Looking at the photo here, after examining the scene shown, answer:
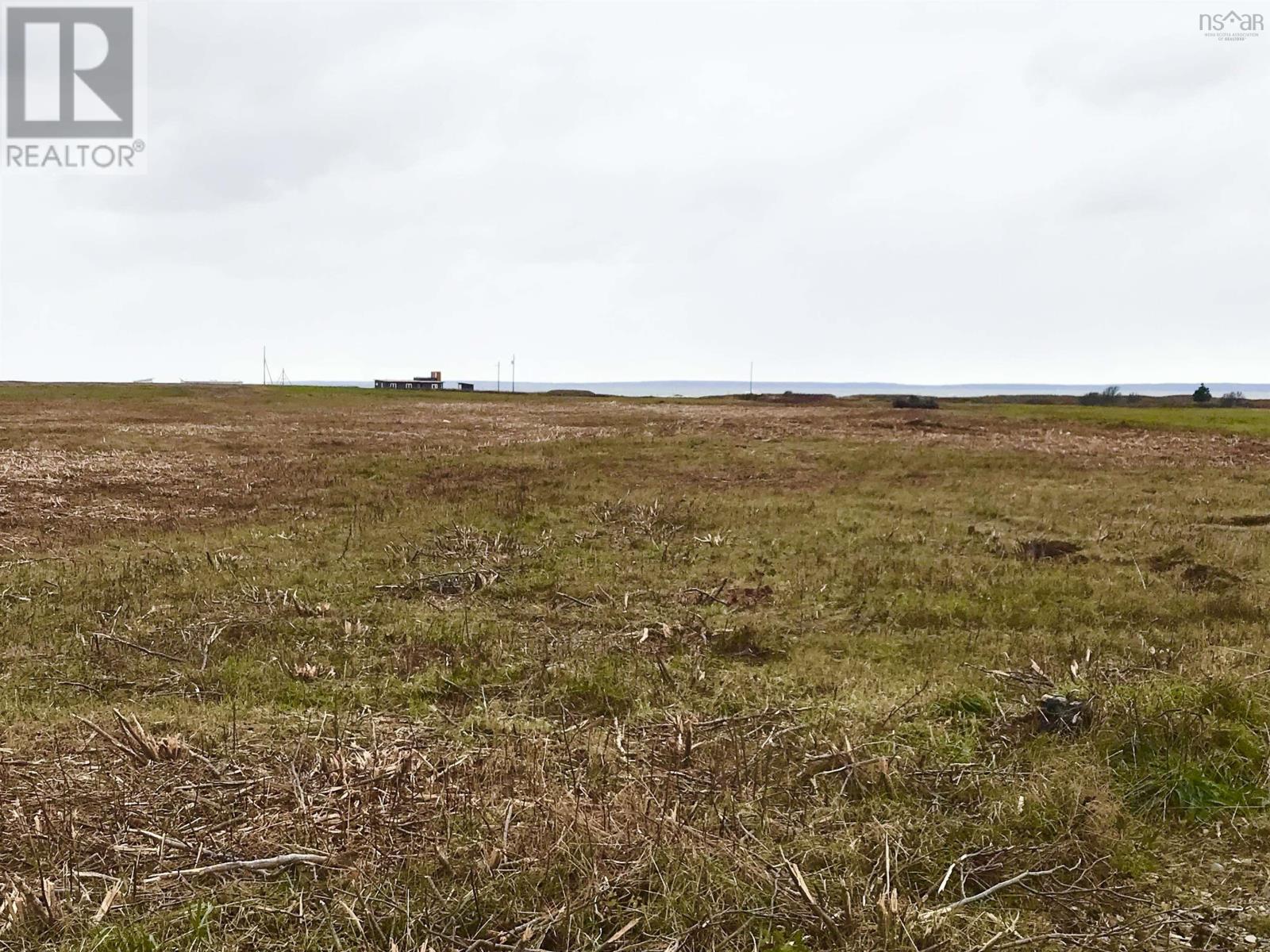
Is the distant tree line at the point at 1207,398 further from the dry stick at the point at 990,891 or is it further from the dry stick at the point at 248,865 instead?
the dry stick at the point at 248,865

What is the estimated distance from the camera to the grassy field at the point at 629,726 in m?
4.83

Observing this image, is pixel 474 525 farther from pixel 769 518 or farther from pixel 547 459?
pixel 547 459

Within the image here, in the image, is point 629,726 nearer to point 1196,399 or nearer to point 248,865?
point 248,865

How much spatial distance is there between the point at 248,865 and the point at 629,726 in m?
3.63

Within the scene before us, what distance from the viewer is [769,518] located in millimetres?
19172

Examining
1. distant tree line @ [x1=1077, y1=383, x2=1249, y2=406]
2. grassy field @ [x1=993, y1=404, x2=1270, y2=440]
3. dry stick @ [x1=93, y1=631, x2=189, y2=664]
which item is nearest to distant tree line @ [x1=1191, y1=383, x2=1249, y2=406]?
distant tree line @ [x1=1077, y1=383, x2=1249, y2=406]

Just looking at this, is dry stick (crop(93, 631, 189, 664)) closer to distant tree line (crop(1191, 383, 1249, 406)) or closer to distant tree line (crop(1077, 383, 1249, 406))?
distant tree line (crop(1077, 383, 1249, 406))

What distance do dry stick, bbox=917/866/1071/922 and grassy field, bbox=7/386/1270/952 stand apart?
25 millimetres

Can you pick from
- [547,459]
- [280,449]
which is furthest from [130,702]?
[280,449]

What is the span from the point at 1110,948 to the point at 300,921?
4.82 meters

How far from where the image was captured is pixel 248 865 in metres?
5.03

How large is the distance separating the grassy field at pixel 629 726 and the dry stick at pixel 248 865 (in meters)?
0.02

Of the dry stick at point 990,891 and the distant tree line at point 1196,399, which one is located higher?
the distant tree line at point 1196,399

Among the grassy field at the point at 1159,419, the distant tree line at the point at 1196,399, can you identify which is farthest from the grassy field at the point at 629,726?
the distant tree line at the point at 1196,399
